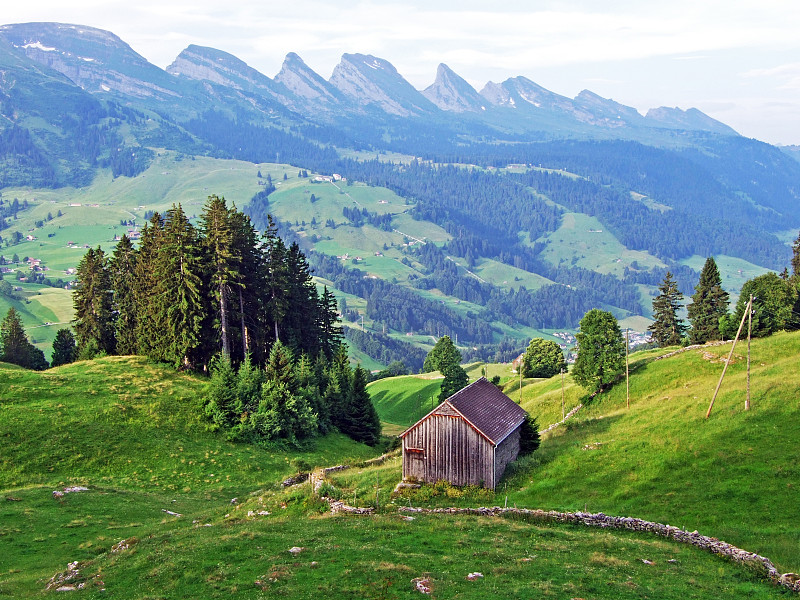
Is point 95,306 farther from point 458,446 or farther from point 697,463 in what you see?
point 697,463

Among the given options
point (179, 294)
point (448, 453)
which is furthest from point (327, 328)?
point (448, 453)

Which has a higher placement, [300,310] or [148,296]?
Answer: [148,296]

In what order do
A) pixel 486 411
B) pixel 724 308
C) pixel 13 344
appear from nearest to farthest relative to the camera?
pixel 486 411, pixel 724 308, pixel 13 344

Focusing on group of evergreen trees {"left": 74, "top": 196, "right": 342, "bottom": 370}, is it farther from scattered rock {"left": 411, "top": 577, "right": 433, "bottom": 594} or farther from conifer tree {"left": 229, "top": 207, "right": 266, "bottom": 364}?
scattered rock {"left": 411, "top": 577, "right": 433, "bottom": 594}

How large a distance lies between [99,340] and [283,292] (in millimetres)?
25302

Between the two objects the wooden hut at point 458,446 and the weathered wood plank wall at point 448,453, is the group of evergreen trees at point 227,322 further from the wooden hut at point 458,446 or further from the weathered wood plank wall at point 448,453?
the wooden hut at point 458,446

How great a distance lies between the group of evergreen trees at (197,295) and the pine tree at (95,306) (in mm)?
121

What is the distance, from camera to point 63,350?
345 feet

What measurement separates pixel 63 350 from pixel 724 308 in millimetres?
100603

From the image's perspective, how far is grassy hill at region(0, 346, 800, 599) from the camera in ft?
93.9

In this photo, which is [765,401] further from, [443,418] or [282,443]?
[282,443]

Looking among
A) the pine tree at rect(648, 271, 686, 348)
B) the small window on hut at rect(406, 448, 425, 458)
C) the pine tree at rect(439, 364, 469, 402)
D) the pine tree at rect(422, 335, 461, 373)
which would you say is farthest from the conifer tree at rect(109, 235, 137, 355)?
the pine tree at rect(648, 271, 686, 348)

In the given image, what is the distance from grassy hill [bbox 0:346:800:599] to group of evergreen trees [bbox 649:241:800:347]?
5.80 meters

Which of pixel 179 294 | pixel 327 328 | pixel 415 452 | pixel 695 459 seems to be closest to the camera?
pixel 695 459
